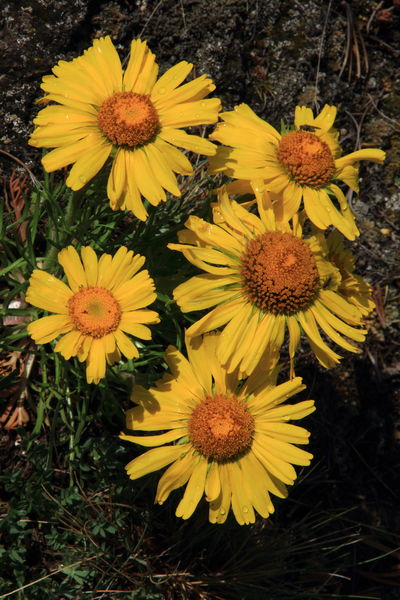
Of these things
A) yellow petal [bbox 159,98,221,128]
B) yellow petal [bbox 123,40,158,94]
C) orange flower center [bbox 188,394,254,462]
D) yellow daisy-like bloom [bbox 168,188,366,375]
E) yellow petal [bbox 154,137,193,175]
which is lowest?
orange flower center [bbox 188,394,254,462]

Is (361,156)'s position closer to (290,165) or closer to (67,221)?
(290,165)

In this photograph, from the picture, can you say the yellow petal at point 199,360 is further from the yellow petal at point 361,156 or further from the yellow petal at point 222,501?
the yellow petal at point 361,156

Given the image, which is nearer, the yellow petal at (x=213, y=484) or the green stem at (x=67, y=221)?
the yellow petal at (x=213, y=484)

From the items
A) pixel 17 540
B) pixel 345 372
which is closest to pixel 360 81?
pixel 345 372

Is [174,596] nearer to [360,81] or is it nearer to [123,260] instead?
[123,260]

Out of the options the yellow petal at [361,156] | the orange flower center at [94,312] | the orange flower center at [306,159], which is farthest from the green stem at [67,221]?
the yellow petal at [361,156]

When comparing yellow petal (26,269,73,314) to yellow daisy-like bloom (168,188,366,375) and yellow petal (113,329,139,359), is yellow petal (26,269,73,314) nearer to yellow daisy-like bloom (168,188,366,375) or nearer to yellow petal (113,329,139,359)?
yellow petal (113,329,139,359)

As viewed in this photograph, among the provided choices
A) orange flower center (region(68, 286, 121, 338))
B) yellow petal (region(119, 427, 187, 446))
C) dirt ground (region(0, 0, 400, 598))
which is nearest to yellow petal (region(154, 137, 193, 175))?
orange flower center (region(68, 286, 121, 338))
